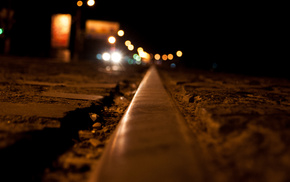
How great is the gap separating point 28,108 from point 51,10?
2594cm

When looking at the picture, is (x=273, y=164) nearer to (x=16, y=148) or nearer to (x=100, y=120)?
(x=16, y=148)

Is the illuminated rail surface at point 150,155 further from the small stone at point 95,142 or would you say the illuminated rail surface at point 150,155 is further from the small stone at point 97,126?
the small stone at point 97,126

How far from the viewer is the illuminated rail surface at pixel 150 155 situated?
3.41 ft

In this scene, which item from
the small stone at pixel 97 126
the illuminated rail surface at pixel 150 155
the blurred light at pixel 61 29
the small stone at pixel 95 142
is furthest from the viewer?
the blurred light at pixel 61 29

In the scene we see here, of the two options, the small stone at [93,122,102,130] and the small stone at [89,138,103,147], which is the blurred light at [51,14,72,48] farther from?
the small stone at [89,138,103,147]

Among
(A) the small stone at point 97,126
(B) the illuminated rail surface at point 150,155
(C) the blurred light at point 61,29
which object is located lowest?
(A) the small stone at point 97,126

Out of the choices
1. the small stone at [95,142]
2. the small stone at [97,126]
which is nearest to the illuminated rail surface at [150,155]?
the small stone at [95,142]

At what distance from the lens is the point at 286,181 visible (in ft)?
3.33

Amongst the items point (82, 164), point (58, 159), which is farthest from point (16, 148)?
point (82, 164)

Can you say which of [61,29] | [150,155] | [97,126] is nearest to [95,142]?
[97,126]

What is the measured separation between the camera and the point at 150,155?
1213 mm

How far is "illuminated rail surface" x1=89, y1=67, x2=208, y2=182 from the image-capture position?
1.04m

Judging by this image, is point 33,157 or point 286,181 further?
point 33,157

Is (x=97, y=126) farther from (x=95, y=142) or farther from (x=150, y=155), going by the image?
(x=150, y=155)
